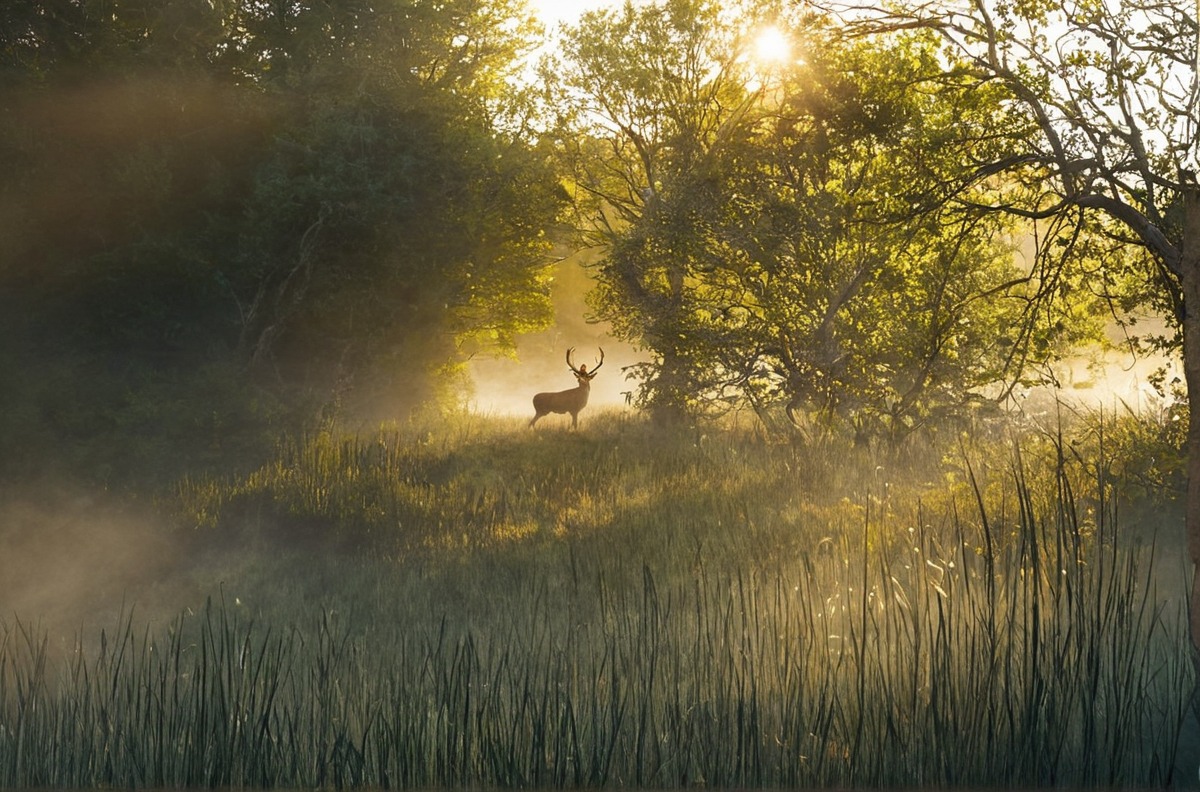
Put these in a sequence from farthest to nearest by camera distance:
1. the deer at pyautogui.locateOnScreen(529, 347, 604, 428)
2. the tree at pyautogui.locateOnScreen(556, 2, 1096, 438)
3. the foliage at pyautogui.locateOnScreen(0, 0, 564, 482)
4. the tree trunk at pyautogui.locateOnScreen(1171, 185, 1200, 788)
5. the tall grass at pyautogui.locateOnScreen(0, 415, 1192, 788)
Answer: the deer at pyautogui.locateOnScreen(529, 347, 604, 428) < the foliage at pyautogui.locateOnScreen(0, 0, 564, 482) < the tree at pyautogui.locateOnScreen(556, 2, 1096, 438) < the tall grass at pyautogui.locateOnScreen(0, 415, 1192, 788) < the tree trunk at pyautogui.locateOnScreen(1171, 185, 1200, 788)

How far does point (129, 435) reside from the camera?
55.9ft

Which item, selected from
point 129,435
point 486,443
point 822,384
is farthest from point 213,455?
point 822,384

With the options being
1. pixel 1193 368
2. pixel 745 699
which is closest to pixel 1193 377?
Result: pixel 1193 368

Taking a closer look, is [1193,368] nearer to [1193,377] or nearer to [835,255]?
[1193,377]

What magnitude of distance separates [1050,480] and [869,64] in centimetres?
425

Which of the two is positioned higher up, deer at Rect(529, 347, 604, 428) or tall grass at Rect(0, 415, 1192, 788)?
deer at Rect(529, 347, 604, 428)

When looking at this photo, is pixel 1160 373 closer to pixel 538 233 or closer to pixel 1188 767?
pixel 1188 767

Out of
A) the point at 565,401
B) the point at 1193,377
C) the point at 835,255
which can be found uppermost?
the point at 835,255

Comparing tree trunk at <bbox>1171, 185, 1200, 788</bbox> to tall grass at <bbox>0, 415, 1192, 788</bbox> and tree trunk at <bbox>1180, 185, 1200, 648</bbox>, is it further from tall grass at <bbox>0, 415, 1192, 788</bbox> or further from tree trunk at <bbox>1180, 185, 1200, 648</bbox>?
tall grass at <bbox>0, 415, 1192, 788</bbox>

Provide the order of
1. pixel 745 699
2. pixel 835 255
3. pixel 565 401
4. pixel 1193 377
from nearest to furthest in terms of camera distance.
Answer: pixel 1193 377, pixel 745 699, pixel 835 255, pixel 565 401

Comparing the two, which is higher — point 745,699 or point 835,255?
point 835,255

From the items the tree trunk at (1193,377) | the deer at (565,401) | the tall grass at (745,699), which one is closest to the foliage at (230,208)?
the deer at (565,401)

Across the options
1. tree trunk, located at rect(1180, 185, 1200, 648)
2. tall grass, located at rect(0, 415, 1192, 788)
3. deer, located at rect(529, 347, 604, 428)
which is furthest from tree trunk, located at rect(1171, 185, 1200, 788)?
deer, located at rect(529, 347, 604, 428)

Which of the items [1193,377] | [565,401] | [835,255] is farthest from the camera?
[565,401]
